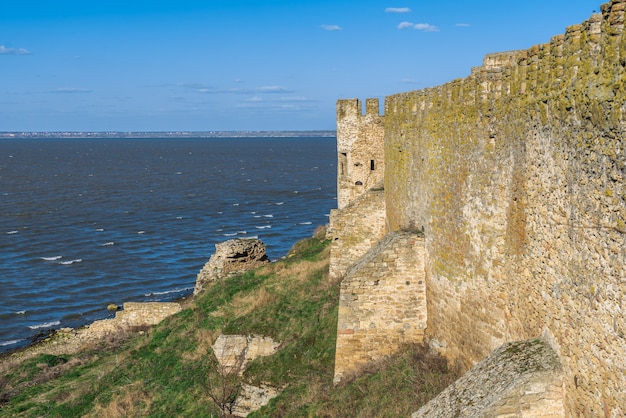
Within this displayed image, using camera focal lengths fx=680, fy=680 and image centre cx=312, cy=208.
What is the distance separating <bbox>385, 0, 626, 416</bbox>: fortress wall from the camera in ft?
23.4

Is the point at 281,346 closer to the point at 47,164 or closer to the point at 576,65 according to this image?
the point at 576,65

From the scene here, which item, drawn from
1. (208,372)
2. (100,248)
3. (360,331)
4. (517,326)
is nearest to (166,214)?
(100,248)

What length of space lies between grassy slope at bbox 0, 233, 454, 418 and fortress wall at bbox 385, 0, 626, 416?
1529mm

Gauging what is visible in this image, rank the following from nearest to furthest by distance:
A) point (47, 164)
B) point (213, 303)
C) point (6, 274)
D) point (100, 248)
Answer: point (213, 303) → point (6, 274) → point (100, 248) → point (47, 164)

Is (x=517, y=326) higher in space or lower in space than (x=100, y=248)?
higher

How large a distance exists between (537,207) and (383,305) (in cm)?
670

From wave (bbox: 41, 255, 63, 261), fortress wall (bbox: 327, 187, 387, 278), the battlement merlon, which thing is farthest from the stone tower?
wave (bbox: 41, 255, 63, 261)

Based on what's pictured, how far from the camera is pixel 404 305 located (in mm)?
15602

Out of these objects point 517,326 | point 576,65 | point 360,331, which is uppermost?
point 576,65

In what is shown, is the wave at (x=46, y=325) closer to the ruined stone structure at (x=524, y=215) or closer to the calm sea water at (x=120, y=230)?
the calm sea water at (x=120, y=230)

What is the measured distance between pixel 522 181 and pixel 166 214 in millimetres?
67157

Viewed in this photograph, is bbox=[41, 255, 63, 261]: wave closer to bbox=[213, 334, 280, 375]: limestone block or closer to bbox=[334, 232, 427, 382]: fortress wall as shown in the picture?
bbox=[213, 334, 280, 375]: limestone block

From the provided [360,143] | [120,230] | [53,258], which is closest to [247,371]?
[360,143]

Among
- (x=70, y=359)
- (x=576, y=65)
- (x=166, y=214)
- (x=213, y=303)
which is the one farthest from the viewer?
(x=166, y=214)
